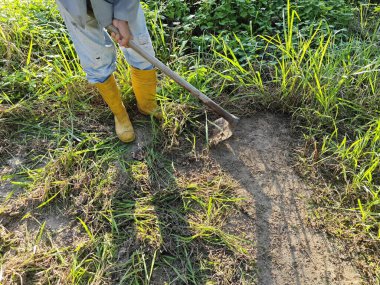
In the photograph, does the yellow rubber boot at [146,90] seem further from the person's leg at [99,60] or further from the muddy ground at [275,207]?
the muddy ground at [275,207]

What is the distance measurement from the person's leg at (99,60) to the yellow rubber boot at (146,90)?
5.4 inches

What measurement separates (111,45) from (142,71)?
0.25 metres

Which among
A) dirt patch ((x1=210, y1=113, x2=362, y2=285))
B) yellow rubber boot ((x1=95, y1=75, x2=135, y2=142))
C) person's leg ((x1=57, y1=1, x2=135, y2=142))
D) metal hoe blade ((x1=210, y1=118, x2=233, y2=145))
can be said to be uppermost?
person's leg ((x1=57, y1=1, x2=135, y2=142))

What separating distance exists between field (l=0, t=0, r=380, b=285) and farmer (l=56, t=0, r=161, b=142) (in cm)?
14

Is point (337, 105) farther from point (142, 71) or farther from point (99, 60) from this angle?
point (99, 60)

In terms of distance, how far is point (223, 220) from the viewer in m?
2.07

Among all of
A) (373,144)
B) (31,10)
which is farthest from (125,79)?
(373,144)

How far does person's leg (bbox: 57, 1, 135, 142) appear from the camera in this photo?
1983 mm

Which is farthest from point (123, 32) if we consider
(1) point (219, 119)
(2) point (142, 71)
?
(1) point (219, 119)

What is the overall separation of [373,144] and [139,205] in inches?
58.5

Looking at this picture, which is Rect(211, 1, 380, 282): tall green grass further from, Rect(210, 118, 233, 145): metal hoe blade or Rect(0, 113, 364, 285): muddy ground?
Rect(210, 118, 233, 145): metal hoe blade

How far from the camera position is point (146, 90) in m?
2.43

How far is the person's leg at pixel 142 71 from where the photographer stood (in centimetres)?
211

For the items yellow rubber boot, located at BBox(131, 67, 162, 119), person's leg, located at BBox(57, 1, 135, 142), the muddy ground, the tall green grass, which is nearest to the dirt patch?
the muddy ground
